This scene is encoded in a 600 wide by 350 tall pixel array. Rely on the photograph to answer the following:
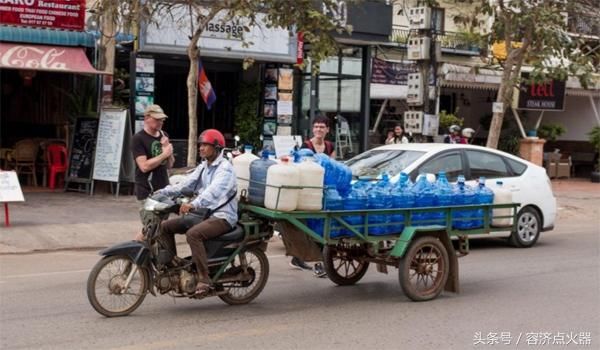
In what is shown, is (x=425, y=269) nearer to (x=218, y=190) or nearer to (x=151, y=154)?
(x=218, y=190)

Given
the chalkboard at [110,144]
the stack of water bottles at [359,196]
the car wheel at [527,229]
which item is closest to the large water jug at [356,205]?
the stack of water bottles at [359,196]

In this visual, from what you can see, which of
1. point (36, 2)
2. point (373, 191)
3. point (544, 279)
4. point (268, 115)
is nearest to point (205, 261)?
point (373, 191)

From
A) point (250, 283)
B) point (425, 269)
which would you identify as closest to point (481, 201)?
point (425, 269)

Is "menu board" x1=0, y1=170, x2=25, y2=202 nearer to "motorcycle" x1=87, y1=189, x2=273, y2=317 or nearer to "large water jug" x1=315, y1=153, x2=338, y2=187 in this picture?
"motorcycle" x1=87, y1=189, x2=273, y2=317

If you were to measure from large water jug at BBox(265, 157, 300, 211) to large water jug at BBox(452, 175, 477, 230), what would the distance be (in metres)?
2.10

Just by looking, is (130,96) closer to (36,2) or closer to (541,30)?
(36,2)

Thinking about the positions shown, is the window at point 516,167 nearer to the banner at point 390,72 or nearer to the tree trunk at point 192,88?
the tree trunk at point 192,88

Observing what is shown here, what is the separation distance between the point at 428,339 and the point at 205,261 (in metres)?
2.05

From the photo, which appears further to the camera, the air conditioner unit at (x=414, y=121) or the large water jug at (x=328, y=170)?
the air conditioner unit at (x=414, y=121)

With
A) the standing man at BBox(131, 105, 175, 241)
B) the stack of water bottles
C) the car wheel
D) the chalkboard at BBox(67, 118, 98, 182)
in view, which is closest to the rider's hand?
the stack of water bottles

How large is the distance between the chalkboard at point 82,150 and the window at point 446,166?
788cm

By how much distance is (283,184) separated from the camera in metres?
7.23

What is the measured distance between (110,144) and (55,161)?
1888 mm

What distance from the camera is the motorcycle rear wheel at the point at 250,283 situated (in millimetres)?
7652
